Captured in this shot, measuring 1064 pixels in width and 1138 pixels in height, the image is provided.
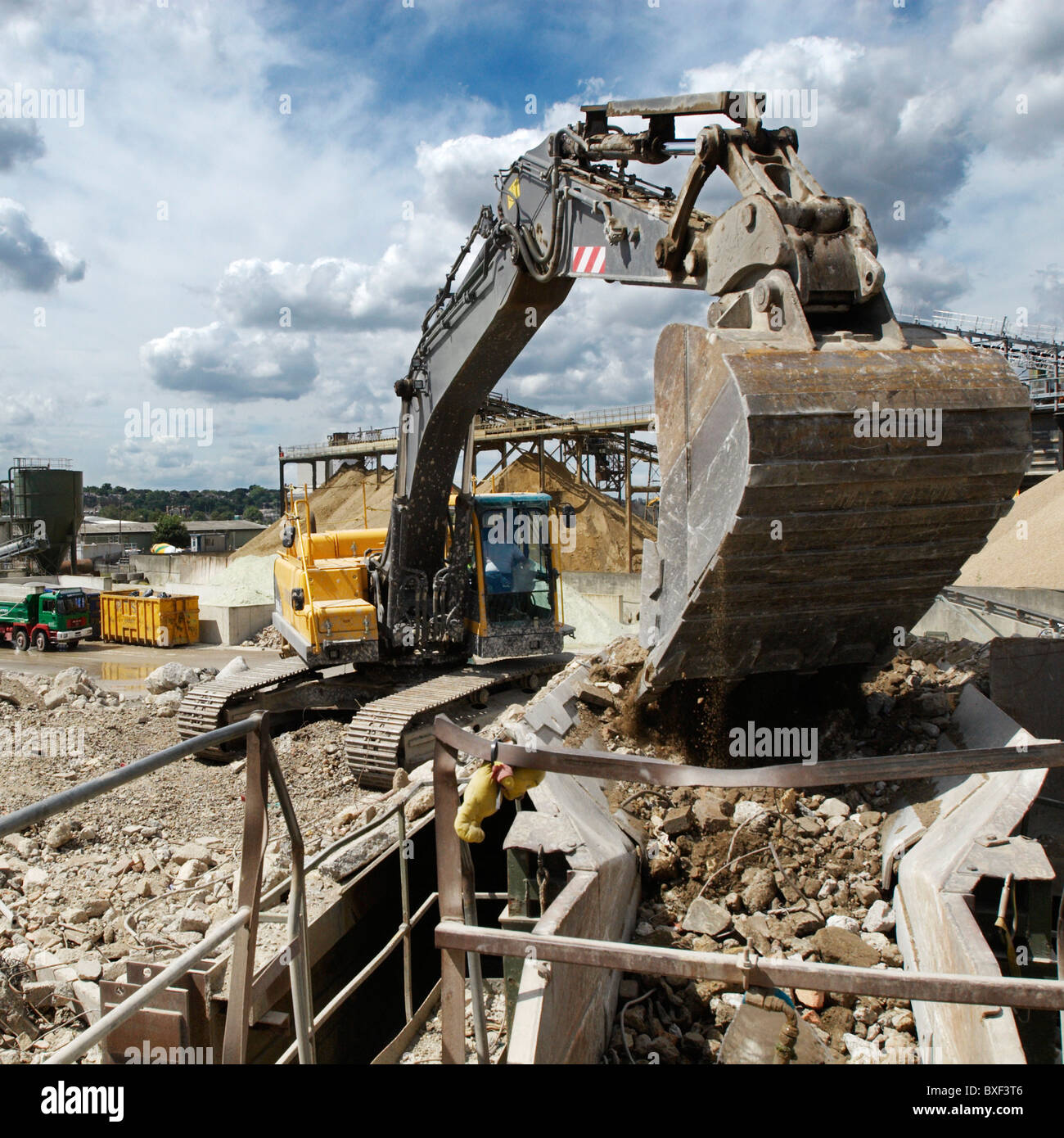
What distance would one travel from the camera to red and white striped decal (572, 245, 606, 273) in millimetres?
5255

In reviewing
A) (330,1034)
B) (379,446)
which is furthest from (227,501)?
(330,1034)

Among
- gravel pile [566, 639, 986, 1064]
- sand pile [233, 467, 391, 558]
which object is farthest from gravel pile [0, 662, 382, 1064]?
sand pile [233, 467, 391, 558]

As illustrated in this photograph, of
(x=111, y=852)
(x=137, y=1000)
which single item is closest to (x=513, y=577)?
(x=111, y=852)

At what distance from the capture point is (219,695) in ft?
29.8

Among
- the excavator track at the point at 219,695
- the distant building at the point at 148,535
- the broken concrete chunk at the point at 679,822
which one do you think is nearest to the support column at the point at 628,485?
the excavator track at the point at 219,695

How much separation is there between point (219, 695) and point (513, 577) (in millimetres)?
3266

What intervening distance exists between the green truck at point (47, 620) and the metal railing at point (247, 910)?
19599mm

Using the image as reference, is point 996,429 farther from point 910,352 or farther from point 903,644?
point 903,644

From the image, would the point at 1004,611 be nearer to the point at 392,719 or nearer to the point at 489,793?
the point at 392,719

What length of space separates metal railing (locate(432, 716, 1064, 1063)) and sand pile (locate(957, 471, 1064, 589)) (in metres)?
15.1

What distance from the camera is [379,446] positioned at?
32469mm
